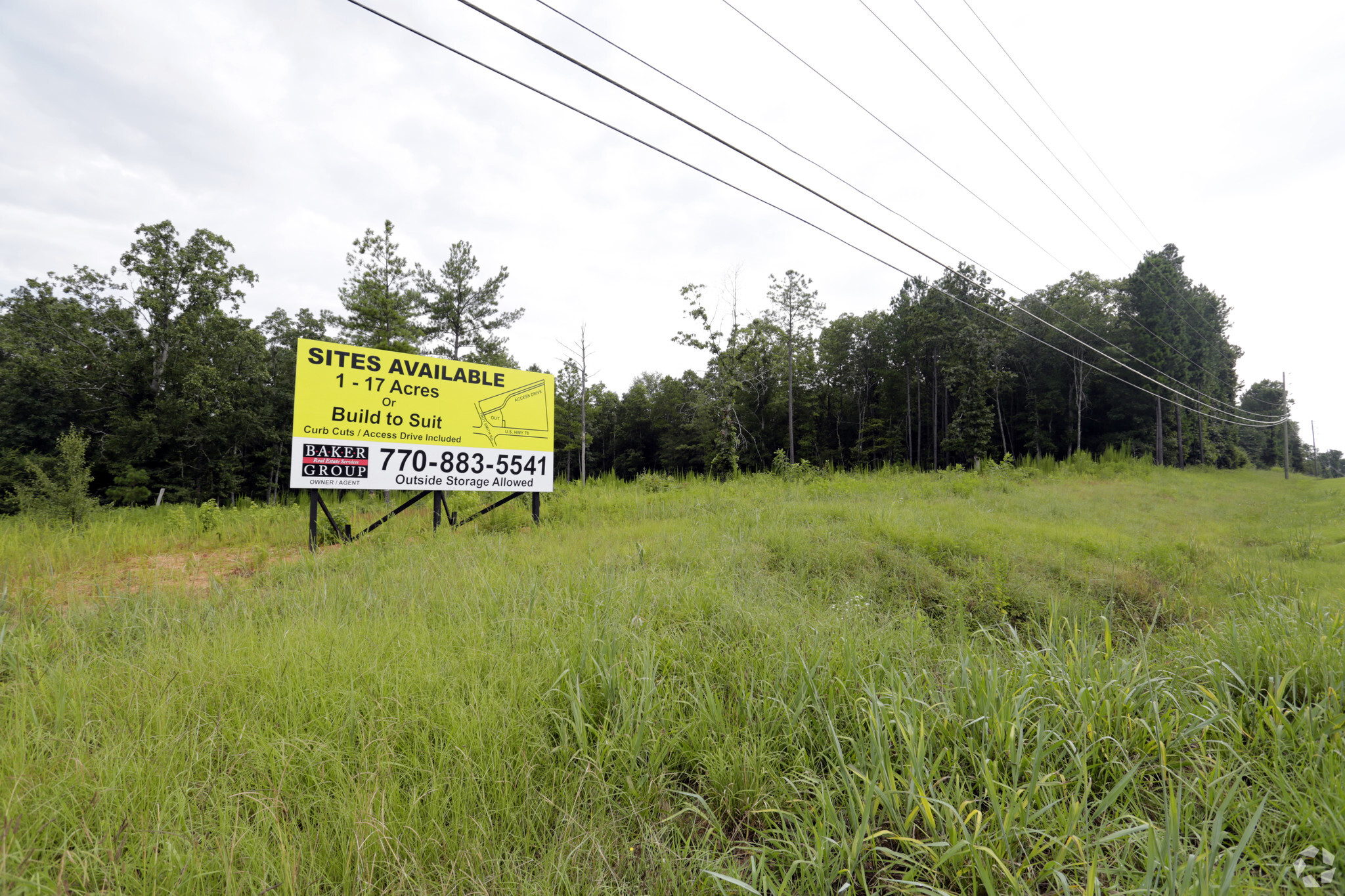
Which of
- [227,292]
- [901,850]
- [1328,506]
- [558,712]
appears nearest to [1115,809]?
[901,850]

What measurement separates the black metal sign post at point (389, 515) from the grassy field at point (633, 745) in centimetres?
269

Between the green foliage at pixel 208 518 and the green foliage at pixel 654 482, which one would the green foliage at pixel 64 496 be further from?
the green foliage at pixel 654 482

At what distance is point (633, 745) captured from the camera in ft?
6.38

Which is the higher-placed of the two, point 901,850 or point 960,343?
point 960,343

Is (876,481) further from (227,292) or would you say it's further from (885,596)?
(227,292)

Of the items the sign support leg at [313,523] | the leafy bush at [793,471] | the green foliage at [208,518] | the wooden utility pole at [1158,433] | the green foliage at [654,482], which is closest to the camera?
the sign support leg at [313,523]

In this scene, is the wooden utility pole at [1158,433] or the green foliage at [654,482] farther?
the wooden utility pole at [1158,433]

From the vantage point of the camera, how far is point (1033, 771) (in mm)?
1723

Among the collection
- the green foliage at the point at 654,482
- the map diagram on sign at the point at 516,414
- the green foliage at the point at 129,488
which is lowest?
the green foliage at the point at 129,488

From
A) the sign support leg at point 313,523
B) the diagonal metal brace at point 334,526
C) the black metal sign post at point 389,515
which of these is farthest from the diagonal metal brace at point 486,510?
the sign support leg at point 313,523

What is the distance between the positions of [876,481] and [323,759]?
43.3 feet

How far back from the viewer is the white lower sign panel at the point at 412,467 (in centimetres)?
672

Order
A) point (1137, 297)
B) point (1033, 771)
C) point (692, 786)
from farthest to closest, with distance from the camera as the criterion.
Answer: point (1137, 297), point (692, 786), point (1033, 771)

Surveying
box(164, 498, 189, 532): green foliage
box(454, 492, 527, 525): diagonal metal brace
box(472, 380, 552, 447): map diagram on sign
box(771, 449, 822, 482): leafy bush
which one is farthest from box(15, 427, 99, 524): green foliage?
box(771, 449, 822, 482): leafy bush
